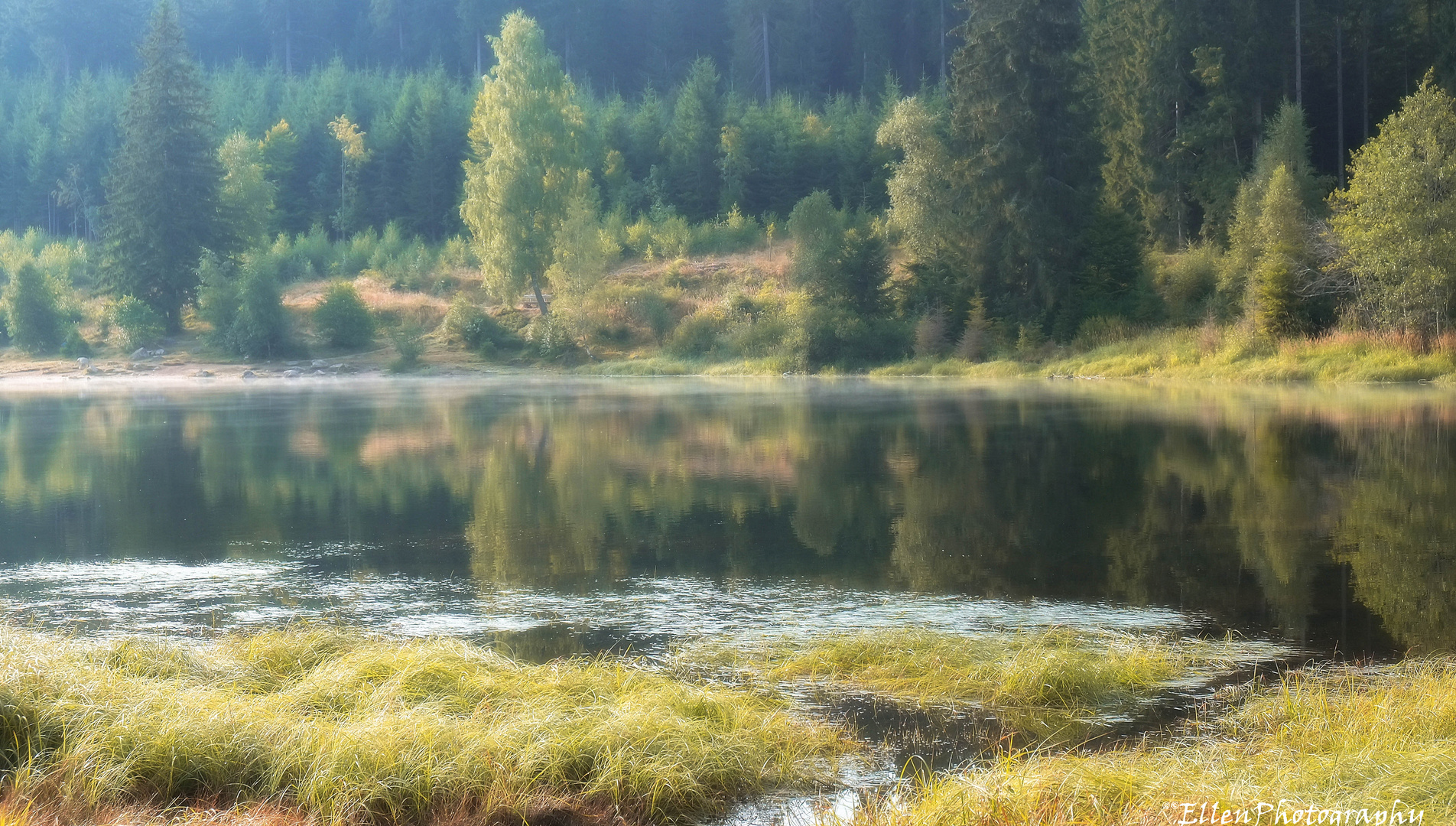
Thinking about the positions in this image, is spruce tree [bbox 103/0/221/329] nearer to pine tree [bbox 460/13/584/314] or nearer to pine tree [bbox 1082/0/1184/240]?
pine tree [bbox 460/13/584/314]

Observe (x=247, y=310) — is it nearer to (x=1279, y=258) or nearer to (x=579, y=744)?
(x=1279, y=258)

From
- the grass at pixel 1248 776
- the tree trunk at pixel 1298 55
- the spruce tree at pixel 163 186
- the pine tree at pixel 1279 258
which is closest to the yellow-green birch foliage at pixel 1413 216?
the pine tree at pixel 1279 258

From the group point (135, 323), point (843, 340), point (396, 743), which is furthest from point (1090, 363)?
point (135, 323)

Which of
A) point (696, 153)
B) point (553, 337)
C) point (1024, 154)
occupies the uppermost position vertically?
point (696, 153)

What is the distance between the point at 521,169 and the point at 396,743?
54967mm

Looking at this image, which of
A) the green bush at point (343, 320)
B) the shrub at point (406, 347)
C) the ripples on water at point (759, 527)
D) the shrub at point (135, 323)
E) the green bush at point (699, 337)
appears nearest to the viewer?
the ripples on water at point (759, 527)

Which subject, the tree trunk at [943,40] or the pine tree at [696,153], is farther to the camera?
the tree trunk at [943,40]

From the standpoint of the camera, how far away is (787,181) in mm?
74688

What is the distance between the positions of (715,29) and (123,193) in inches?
2355

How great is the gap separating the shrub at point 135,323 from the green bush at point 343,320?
870 cm

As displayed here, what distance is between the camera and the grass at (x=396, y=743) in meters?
5.59

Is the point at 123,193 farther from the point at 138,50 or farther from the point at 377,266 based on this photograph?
the point at 377,266

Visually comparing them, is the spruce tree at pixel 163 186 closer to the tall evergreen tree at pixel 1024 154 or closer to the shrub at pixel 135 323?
the shrub at pixel 135 323

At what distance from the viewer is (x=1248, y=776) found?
5.23 metres
